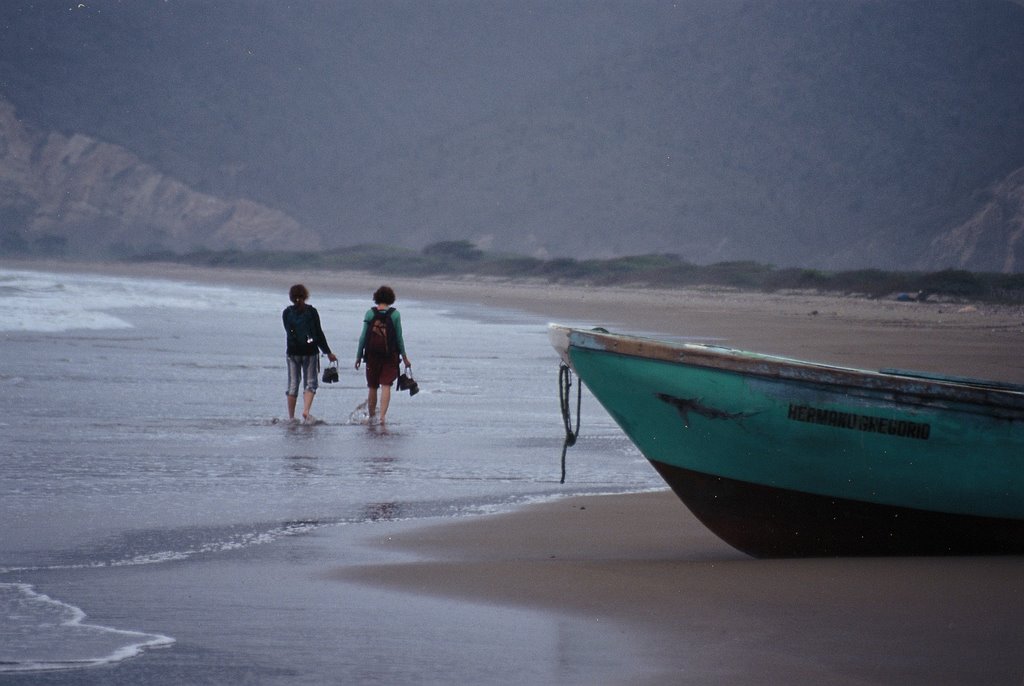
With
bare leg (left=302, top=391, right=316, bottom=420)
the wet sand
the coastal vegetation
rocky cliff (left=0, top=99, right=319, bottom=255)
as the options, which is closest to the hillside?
rocky cliff (left=0, top=99, right=319, bottom=255)

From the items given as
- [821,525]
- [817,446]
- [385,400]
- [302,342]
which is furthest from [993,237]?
[817,446]

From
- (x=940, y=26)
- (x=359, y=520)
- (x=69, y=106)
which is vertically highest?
(x=940, y=26)

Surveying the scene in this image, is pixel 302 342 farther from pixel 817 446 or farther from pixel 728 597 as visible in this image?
pixel 728 597

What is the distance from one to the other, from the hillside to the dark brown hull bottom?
230 feet

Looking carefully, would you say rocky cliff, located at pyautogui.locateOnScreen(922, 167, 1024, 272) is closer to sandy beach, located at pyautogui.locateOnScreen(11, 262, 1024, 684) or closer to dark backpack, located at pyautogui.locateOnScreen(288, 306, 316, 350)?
dark backpack, located at pyautogui.locateOnScreen(288, 306, 316, 350)

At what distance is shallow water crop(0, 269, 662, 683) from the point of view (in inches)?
176

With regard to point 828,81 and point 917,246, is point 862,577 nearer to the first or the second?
point 917,246

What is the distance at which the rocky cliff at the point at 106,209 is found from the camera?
108000 millimetres

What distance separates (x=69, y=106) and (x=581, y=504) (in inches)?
5059

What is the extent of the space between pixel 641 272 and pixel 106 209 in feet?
221

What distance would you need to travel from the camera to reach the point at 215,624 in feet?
15.4

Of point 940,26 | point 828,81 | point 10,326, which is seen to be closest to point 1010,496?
point 10,326

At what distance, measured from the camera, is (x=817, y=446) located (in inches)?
226

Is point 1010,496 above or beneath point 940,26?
beneath
